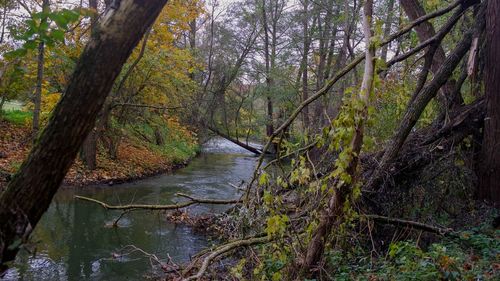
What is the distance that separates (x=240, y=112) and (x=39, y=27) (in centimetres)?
2072

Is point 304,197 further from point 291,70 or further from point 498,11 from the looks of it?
point 291,70

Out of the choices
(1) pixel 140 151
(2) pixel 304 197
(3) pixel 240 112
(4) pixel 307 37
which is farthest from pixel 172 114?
(2) pixel 304 197

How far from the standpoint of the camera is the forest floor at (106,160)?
41.6 feet

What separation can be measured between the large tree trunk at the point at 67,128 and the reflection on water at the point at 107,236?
2.96 m

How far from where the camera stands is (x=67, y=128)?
2.09 m

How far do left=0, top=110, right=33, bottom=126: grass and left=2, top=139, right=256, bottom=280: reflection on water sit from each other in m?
4.77

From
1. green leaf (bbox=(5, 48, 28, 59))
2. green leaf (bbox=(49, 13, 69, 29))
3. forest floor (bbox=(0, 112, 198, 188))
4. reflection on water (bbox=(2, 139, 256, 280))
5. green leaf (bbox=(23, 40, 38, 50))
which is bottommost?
reflection on water (bbox=(2, 139, 256, 280))

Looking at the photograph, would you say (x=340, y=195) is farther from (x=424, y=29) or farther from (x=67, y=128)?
(x=424, y=29)

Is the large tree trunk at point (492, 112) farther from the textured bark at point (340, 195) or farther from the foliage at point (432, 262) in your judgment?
the textured bark at point (340, 195)

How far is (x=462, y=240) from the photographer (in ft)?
15.5

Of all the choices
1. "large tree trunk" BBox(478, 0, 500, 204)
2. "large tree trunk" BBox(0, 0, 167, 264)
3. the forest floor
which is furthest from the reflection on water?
"large tree trunk" BBox(478, 0, 500, 204)

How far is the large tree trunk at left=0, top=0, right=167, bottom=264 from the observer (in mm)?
2045

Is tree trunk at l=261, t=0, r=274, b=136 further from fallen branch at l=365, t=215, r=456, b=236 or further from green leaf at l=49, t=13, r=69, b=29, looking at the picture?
green leaf at l=49, t=13, r=69, b=29

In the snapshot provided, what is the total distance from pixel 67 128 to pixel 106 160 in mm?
13624
